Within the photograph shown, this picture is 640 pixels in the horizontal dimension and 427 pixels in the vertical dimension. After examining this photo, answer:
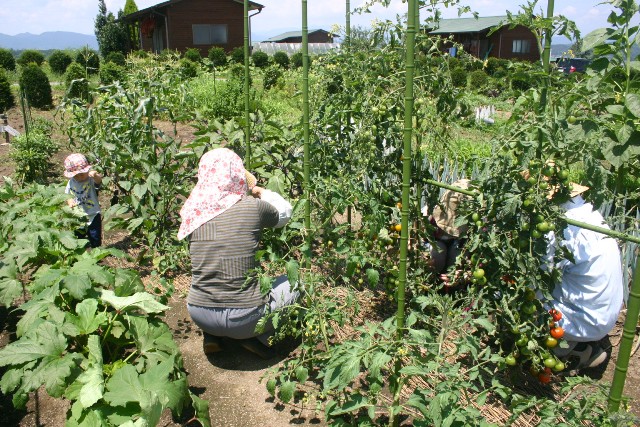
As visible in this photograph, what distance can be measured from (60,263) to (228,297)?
0.97 metres

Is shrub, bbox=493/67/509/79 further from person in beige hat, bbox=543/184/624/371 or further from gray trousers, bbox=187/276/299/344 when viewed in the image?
gray trousers, bbox=187/276/299/344

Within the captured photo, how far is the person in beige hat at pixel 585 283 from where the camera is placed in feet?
8.46

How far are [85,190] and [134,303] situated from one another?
2093mm

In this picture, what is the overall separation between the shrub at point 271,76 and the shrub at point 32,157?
20.2ft

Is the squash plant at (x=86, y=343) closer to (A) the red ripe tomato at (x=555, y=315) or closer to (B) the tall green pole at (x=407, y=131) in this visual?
(B) the tall green pole at (x=407, y=131)

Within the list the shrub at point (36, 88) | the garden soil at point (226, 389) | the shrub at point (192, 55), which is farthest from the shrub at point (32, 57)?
the garden soil at point (226, 389)

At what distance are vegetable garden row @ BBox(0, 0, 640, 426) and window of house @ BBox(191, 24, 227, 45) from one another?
2407 cm

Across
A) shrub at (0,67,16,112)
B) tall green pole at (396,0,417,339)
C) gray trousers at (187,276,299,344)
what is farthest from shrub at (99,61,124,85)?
tall green pole at (396,0,417,339)

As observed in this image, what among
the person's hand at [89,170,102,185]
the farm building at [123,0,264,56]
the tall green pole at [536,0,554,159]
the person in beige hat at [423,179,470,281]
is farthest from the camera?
the farm building at [123,0,264,56]

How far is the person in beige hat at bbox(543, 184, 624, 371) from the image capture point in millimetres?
2578

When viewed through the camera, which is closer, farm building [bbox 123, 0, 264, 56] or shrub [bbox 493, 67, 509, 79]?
shrub [bbox 493, 67, 509, 79]

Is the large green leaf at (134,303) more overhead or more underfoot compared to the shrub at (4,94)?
more underfoot

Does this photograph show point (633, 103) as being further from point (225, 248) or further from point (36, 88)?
point (36, 88)

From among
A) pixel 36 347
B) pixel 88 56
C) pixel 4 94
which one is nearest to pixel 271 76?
pixel 4 94
